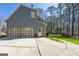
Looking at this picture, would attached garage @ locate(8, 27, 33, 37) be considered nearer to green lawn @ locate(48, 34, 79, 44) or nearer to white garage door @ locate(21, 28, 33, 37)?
white garage door @ locate(21, 28, 33, 37)

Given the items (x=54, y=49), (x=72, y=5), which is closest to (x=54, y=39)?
(x=54, y=49)

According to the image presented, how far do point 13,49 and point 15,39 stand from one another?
19 cm

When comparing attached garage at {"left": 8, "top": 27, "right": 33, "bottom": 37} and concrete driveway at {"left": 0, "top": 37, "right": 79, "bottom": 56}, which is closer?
concrete driveway at {"left": 0, "top": 37, "right": 79, "bottom": 56}

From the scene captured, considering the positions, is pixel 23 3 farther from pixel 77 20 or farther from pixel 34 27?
pixel 77 20

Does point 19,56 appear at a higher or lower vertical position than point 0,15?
lower

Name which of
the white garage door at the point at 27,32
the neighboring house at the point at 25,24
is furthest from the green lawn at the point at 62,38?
the white garage door at the point at 27,32

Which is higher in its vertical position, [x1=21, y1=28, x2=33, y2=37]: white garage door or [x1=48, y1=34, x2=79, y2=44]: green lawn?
[x1=21, y1=28, x2=33, y2=37]: white garage door

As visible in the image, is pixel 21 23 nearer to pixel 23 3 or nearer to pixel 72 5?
pixel 23 3

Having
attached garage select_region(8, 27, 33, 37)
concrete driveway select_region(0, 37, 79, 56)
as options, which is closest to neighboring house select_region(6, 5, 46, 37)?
attached garage select_region(8, 27, 33, 37)

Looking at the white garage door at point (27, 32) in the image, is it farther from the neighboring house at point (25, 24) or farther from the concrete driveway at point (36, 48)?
the concrete driveway at point (36, 48)

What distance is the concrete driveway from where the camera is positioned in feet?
25.6

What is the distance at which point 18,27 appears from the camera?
793 cm

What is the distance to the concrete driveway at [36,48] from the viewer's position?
7812 millimetres

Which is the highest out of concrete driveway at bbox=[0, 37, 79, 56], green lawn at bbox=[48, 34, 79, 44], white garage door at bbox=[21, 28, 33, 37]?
white garage door at bbox=[21, 28, 33, 37]
